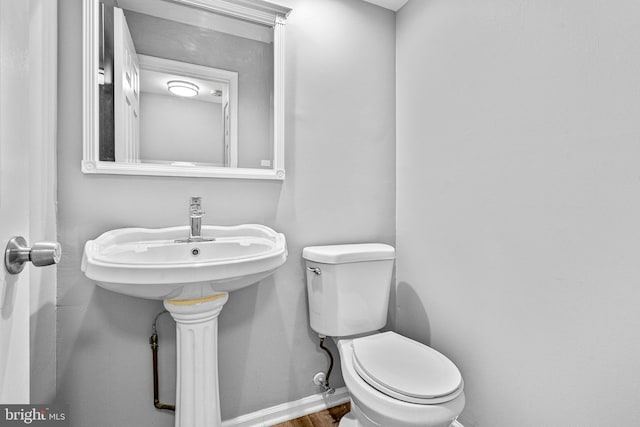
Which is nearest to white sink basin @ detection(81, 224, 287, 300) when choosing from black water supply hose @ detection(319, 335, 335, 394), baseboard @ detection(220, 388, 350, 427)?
black water supply hose @ detection(319, 335, 335, 394)

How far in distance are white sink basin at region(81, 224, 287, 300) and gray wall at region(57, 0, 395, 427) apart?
0.25 feet

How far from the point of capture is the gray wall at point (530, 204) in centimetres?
85

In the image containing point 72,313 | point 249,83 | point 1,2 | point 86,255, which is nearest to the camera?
point 1,2

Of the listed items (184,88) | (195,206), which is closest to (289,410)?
(195,206)

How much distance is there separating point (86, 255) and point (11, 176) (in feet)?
1.78

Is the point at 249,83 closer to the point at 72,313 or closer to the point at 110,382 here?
the point at 72,313

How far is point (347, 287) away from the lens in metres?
1.33

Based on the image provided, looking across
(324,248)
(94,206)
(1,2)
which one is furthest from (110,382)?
(1,2)

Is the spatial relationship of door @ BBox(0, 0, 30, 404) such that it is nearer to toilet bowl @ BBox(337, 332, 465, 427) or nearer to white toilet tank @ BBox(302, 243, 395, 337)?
toilet bowl @ BBox(337, 332, 465, 427)

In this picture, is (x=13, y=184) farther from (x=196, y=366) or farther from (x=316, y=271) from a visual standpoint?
(x=316, y=271)

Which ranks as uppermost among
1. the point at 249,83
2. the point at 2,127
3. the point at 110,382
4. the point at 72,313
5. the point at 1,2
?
the point at 249,83

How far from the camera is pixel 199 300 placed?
99 cm

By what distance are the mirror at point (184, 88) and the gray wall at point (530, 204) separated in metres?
0.76

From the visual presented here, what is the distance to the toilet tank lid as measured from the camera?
1296 millimetres
